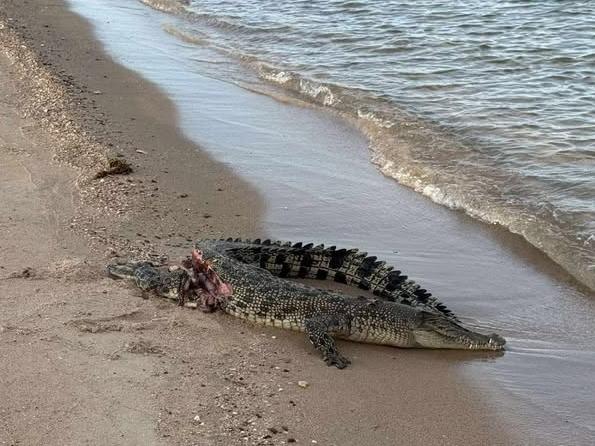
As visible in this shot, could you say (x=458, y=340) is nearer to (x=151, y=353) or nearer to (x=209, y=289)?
(x=209, y=289)

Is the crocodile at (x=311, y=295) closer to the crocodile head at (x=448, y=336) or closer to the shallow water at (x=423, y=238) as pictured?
the crocodile head at (x=448, y=336)

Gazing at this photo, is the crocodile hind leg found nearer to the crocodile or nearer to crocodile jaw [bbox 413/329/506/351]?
the crocodile

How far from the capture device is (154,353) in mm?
5648

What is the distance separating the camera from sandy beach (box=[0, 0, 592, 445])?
488 centimetres

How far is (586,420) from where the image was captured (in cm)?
526

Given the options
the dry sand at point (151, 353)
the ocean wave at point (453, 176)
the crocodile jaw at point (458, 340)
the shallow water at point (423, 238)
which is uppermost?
the ocean wave at point (453, 176)

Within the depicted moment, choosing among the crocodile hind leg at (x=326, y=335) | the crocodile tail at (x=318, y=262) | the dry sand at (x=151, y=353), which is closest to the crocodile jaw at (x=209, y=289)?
the dry sand at (x=151, y=353)

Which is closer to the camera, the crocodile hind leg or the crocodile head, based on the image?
the crocodile hind leg

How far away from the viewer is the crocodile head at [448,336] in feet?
20.2

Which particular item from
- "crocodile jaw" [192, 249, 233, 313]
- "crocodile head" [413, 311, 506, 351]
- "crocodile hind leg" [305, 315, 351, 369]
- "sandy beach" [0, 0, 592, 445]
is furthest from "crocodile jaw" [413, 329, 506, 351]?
"crocodile jaw" [192, 249, 233, 313]

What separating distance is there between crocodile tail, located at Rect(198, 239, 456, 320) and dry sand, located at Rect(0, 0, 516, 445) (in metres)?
0.71

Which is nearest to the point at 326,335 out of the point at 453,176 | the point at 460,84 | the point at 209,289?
the point at 209,289

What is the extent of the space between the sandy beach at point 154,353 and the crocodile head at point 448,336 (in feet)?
0.40

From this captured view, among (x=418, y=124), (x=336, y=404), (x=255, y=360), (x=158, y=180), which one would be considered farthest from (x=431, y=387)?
(x=418, y=124)
